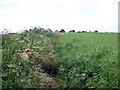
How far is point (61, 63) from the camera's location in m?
10.1

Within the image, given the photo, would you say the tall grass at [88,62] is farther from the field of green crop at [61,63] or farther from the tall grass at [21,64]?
the tall grass at [21,64]

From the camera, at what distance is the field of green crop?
25.7 ft

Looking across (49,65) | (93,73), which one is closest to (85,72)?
(93,73)

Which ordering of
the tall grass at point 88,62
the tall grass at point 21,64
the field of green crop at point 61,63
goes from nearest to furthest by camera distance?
the tall grass at point 21,64, the field of green crop at point 61,63, the tall grass at point 88,62

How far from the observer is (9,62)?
331 inches

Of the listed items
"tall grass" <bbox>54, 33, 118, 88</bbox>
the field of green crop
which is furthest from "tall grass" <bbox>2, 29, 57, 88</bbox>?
"tall grass" <bbox>54, 33, 118, 88</bbox>

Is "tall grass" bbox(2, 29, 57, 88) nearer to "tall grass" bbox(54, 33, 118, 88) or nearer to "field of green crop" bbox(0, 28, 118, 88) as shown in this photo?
"field of green crop" bbox(0, 28, 118, 88)

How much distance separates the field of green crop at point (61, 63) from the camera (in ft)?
25.7

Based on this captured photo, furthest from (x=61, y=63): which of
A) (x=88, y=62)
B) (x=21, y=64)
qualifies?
(x=21, y=64)

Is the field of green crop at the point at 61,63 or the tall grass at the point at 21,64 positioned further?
the field of green crop at the point at 61,63

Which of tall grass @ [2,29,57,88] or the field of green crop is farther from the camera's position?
the field of green crop

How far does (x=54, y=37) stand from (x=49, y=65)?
4.12 meters

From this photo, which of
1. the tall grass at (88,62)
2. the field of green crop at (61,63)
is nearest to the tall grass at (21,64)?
the field of green crop at (61,63)

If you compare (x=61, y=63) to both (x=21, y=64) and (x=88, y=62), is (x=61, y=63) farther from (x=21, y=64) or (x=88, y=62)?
(x=21, y=64)
